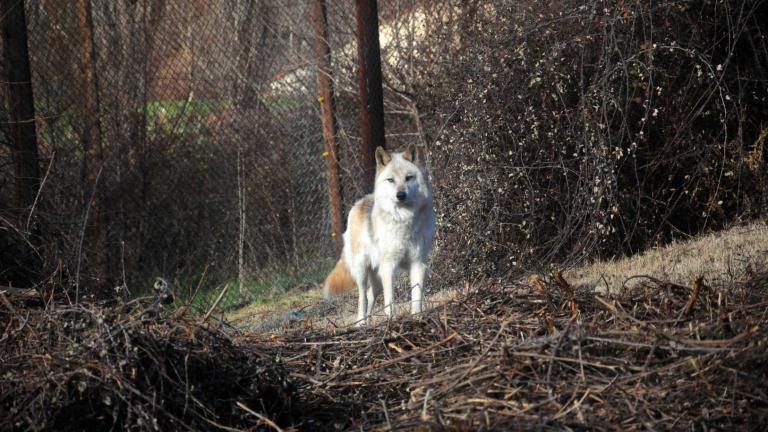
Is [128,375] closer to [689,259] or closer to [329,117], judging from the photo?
[689,259]

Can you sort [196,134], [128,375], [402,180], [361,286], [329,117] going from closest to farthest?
[128,375], [402,180], [361,286], [196,134], [329,117]

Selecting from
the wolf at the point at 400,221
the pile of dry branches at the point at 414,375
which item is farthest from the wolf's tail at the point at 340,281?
the pile of dry branches at the point at 414,375

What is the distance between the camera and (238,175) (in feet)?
30.1

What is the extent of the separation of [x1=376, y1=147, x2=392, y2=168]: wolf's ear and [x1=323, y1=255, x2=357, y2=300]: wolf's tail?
1.11m

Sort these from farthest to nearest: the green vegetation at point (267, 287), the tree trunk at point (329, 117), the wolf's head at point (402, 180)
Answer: the tree trunk at point (329, 117), the green vegetation at point (267, 287), the wolf's head at point (402, 180)

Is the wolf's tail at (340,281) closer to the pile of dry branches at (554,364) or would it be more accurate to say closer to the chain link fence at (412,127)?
the chain link fence at (412,127)

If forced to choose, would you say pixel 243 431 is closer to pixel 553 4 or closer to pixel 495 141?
pixel 495 141

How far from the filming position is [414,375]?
408 centimetres

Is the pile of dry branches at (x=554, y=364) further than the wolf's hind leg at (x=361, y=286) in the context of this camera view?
No

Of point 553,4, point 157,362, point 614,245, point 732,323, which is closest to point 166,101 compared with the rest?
point 553,4

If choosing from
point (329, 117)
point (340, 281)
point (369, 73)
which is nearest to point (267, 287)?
point (340, 281)

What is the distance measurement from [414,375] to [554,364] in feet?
2.19

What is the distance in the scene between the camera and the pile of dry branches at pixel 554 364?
3.46 m

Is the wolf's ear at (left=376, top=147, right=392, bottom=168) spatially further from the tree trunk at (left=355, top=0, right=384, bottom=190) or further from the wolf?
the tree trunk at (left=355, top=0, right=384, bottom=190)
